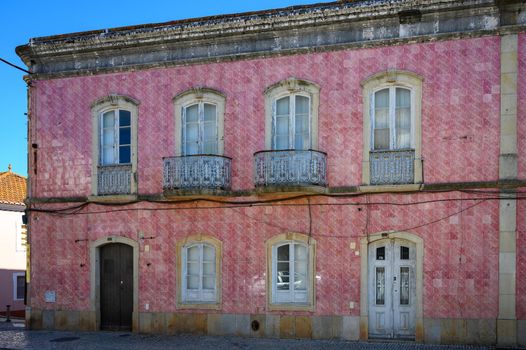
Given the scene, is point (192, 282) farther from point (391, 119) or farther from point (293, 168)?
point (391, 119)

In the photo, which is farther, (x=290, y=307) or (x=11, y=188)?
(x=11, y=188)

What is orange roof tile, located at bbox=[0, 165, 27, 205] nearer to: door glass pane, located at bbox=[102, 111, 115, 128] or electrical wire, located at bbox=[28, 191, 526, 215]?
electrical wire, located at bbox=[28, 191, 526, 215]

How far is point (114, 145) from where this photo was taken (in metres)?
17.2

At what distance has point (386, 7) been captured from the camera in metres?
14.7

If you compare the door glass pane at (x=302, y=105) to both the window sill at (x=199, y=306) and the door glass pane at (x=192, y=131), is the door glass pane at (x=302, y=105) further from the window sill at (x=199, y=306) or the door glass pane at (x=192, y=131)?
the window sill at (x=199, y=306)

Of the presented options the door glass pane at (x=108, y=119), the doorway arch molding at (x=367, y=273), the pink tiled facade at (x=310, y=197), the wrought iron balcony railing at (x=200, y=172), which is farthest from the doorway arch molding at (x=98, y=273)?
the doorway arch molding at (x=367, y=273)

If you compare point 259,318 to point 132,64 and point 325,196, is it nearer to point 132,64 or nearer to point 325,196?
point 325,196

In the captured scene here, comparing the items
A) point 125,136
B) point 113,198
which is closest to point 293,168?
point 125,136

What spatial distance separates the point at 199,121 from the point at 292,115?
7.72 feet

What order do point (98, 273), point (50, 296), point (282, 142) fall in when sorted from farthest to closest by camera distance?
point (50, 296) < point (98, 273) < point (282, 142)

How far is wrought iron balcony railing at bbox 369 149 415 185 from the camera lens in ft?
48.0

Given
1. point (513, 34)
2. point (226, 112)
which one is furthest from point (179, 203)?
point (513, 34)

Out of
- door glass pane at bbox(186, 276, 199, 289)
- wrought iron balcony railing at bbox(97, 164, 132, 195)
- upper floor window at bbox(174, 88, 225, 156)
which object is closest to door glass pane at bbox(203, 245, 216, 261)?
door glass pane at bbox(186, 276, 199, 289)

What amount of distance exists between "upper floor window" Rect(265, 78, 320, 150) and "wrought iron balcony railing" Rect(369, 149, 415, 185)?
4.66 ft
